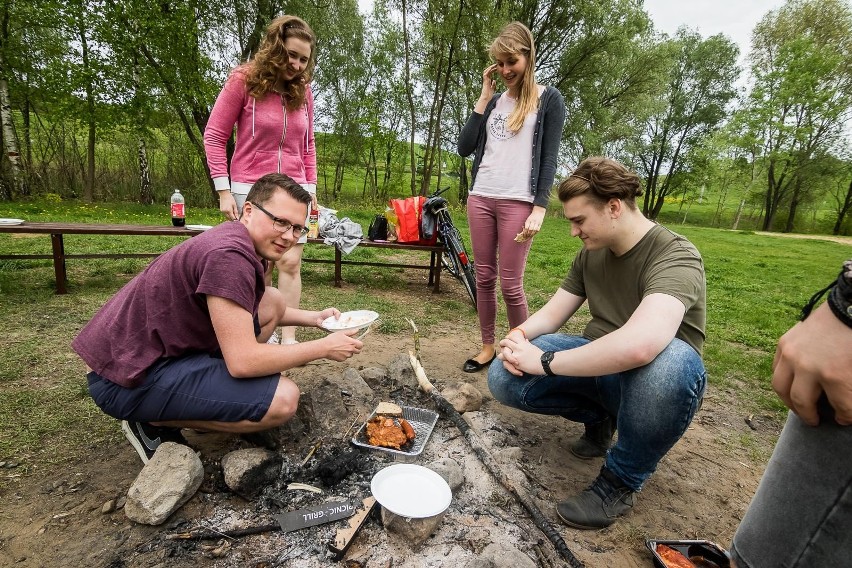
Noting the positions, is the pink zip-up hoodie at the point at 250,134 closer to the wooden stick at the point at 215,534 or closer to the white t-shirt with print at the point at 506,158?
the white t-shirt with print at the point at 506,158

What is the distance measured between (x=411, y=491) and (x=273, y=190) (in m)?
1.40

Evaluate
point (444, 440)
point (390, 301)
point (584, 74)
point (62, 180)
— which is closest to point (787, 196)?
point (584, 74)

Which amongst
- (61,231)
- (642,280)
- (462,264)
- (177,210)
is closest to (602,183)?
(642,280)

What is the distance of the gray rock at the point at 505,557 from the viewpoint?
1416 mm

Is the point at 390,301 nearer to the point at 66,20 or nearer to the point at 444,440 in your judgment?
the point at 444,440

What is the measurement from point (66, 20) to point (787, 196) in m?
36.1

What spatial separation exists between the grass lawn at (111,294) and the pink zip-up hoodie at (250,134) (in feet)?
5.49

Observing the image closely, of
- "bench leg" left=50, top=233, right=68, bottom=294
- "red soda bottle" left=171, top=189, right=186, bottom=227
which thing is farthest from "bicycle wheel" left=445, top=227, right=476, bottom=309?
"bench leg" left=50, top=233, right=68, bottom=294

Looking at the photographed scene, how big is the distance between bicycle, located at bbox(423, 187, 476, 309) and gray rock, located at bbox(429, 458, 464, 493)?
2.96 metres

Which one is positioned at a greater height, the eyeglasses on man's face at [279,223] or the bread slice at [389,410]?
the eyeglasses on man's face at [279,223]

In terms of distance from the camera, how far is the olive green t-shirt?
69.1 inches

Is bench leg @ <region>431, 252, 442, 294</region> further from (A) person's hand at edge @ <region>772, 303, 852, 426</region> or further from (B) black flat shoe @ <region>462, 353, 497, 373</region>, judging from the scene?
(A) person's hand at edge @ <region>772, 303, 852, 426</region>

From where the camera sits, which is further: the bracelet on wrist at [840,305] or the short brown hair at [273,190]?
the short brown hair at [273,190]

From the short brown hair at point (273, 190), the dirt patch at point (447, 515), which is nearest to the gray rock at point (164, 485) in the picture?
the dirt patch at point (447, 515)
